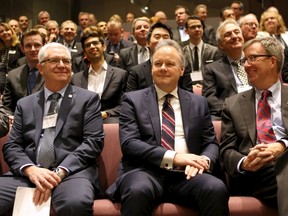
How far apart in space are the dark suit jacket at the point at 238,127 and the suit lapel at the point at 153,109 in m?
0.43

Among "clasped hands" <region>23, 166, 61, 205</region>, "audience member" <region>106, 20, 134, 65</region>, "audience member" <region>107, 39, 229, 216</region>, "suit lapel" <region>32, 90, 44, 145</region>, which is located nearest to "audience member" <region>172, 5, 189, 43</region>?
"audience member" <region>106, 20, 134, 65</region>

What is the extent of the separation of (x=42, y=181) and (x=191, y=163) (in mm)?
875

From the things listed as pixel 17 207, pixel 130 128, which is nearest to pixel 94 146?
pixel 130 128

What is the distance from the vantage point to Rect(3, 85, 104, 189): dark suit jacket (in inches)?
105

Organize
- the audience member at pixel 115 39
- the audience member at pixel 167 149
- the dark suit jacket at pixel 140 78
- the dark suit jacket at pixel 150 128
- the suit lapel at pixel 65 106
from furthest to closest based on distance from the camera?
1. the audience member at pixel 115 39
2. the dark suit jacket at pixel 140 78
3. the suit lapel at pixel 65 106
4. the dark suit jacket at pixel 150 128
5. the audience member at pixel 167 149

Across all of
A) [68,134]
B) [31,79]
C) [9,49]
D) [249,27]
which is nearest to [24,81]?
[31,79]

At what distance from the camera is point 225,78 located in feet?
13.0

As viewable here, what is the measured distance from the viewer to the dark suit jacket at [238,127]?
8.74ft

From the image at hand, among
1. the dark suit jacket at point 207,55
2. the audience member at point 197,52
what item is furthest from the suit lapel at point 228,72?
the dark suit jacket at point 207,55

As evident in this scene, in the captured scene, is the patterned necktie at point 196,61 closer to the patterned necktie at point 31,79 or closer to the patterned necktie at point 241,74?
the patterned necktie at point 241,74

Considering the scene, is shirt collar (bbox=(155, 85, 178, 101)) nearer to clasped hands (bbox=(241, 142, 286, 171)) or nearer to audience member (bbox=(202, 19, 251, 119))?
clasped hands (bbox=(241, 142, 286, 171))

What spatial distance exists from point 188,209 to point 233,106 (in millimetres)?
773

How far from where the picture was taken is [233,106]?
2.80m

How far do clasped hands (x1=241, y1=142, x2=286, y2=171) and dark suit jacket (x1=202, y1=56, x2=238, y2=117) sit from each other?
4.56 ft
